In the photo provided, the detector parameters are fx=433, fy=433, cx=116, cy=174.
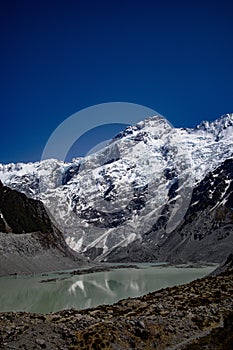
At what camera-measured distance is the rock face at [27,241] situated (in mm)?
135375

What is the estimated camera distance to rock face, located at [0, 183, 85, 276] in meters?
135

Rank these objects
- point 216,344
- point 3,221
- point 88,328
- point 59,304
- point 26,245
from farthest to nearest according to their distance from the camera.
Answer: point 3,221 < point 26,245 < point 59,304 < point 88,328 < point 216,344

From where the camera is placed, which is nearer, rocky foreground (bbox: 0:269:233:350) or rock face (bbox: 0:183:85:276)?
rocky foreground (bbox: 0:269:233:350)

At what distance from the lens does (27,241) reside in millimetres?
152500

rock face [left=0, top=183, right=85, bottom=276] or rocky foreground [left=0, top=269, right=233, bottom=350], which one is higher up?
rock face [left=0, top=183, right=85, bottom=276]

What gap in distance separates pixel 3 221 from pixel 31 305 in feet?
342

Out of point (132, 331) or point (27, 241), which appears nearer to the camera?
point (132, 331)

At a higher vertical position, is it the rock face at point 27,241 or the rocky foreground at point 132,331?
the rock face at point 27,241

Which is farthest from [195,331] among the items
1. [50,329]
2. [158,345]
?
[50,329]

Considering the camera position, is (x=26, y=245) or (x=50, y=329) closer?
(x=50, y=329)

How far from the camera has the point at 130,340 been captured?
24.0 metres

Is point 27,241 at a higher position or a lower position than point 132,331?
higher

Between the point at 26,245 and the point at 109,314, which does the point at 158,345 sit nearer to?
the point at 109,314

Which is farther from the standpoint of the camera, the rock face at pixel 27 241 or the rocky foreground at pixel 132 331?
the rock face at pixel 27 241
